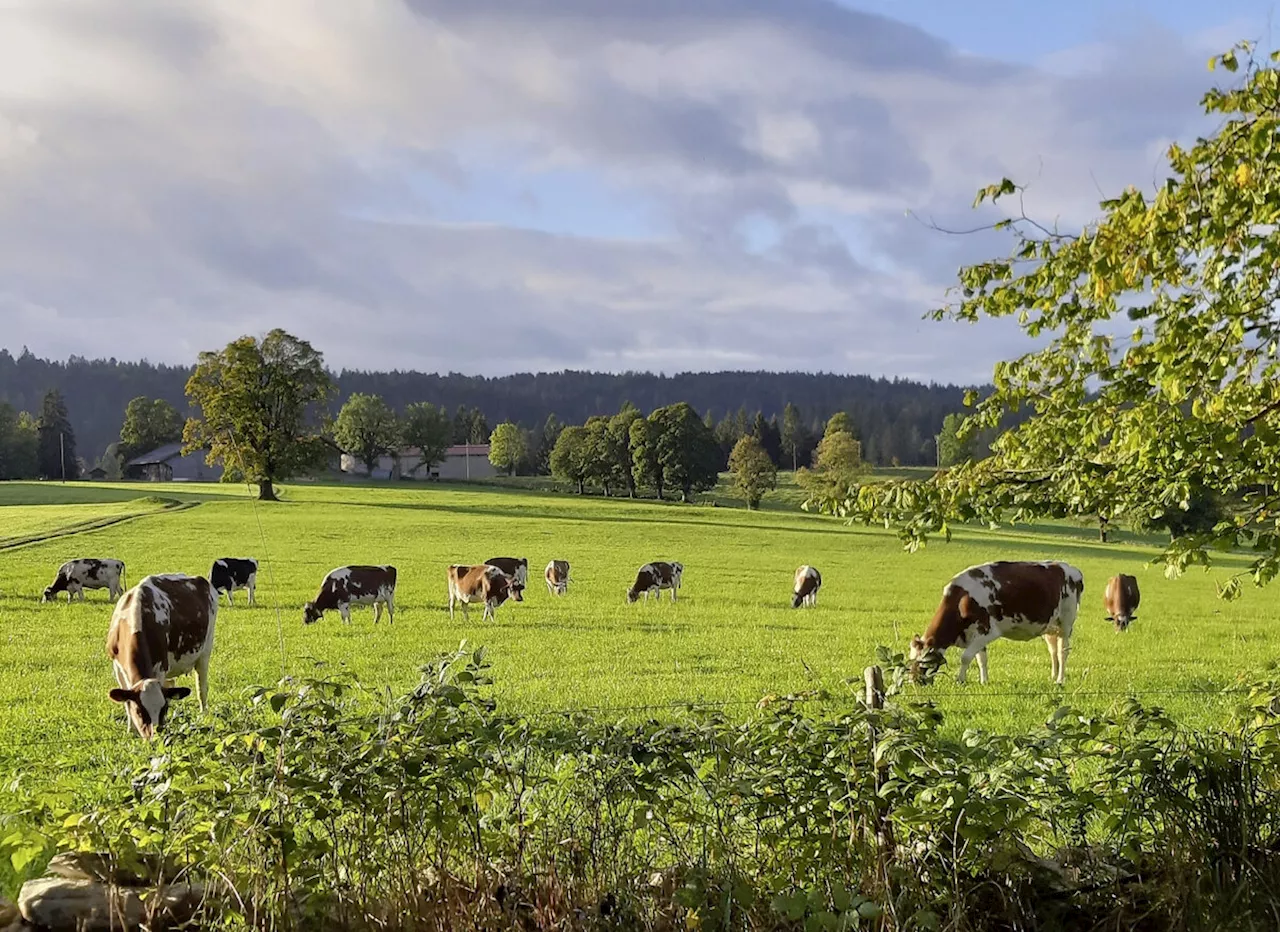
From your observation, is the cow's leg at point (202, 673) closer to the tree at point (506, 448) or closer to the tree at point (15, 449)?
the tree at point (15, 449)

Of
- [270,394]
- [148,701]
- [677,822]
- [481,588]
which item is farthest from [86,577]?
[270,394]

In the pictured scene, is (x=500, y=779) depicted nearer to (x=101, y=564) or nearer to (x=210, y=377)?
(x=101, y=564)

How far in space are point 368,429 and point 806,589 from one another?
84694 millimetres

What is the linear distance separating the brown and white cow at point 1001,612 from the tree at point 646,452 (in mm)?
70176

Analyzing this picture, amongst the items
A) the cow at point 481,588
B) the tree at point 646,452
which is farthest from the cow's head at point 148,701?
the tree at point 646,452

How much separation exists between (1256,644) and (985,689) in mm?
9331

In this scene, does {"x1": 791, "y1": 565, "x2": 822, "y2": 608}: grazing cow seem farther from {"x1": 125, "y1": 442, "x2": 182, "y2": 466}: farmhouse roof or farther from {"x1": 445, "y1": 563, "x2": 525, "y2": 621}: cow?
{"x1": 125, "y1": 442, "x2": 182, "y2": 466}: farmhouse roof

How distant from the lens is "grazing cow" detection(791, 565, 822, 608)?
24.7m

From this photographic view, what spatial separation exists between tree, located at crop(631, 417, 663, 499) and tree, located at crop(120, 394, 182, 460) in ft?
184

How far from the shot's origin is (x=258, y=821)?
3713 millimetres

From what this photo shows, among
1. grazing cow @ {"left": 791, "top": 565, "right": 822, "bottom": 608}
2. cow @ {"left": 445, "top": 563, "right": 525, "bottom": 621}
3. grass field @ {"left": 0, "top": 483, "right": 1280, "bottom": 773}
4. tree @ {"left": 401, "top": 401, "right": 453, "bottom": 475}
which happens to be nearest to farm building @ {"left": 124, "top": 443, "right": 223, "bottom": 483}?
tree @ {"left": 401, "top": 401, "right": 453, "bottom": 475}

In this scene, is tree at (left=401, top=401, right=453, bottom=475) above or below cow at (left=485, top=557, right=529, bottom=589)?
above

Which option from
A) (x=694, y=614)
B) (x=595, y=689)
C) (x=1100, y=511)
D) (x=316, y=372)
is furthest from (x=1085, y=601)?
(x=316, y=372)

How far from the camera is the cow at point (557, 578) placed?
26953mm
